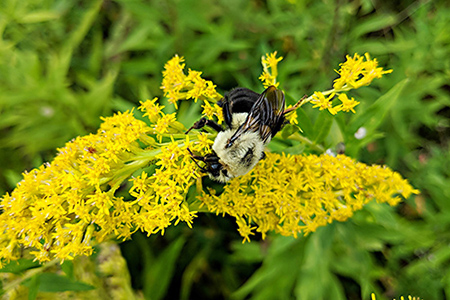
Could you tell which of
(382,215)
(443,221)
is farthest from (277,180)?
(443,221)

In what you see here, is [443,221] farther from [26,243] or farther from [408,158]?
[26,243]

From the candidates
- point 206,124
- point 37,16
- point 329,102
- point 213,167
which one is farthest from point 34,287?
point 37,16

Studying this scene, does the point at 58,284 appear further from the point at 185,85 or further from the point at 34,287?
the point at 185,85

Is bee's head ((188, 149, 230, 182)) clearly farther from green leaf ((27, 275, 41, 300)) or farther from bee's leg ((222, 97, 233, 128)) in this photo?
green leaf ((27, 275, 41, 300))

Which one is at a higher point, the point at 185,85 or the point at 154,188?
the point at 185,85

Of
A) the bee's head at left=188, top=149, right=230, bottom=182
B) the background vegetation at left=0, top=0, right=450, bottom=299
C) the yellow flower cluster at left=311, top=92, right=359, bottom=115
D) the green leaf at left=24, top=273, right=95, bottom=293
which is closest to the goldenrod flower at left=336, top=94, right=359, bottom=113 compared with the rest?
the yellow flower cluster at left=311, top=92, right=359, bottom=115

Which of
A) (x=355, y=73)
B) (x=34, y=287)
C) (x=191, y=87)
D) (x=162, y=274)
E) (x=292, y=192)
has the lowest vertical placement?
(x=162, y=274)
